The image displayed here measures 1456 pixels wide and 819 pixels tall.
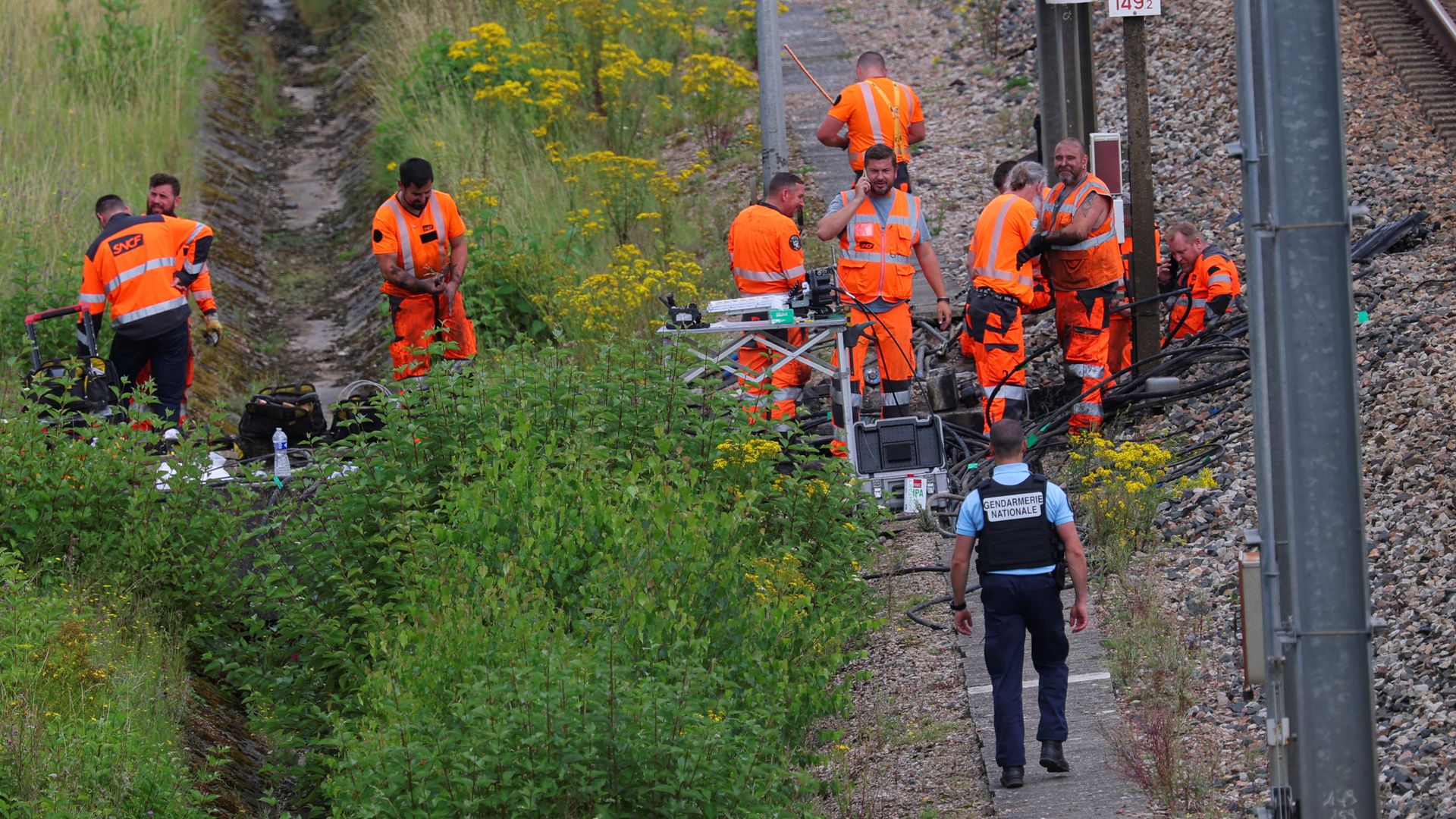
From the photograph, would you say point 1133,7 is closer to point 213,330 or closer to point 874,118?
point 874,118

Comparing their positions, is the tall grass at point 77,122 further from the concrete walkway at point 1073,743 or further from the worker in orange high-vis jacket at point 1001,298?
the concrete walkway at point 1073,743

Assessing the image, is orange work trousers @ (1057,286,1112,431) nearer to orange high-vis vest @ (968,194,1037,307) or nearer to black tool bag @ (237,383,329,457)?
orange high-vis vest @ (968,194,1037,307)

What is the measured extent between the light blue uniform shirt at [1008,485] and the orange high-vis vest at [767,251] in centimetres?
Result: 408

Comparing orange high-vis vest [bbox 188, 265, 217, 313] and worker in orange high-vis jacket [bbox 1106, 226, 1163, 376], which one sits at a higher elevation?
orange high-vis vest [bbox 188, 265, 217, 313]

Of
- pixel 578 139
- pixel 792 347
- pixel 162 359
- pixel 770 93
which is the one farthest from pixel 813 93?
pixel 162 359

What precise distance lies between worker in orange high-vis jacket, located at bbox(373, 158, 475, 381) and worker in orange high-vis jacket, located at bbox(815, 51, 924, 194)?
2.74 meters

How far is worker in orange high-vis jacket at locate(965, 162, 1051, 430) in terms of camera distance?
10.5 meters

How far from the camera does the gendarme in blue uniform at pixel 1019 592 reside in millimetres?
6816

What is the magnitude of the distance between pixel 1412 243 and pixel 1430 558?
176 inches

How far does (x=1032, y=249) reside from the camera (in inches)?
420

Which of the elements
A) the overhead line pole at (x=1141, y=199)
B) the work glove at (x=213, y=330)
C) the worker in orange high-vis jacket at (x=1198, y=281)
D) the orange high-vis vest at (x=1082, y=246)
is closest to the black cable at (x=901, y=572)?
the orange high-vis vest at (x=1082, y=246)

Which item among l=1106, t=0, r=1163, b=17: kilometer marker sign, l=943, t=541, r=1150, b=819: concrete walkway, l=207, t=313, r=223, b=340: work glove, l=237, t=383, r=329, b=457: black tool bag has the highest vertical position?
l=1106, t=0, r=1163, b=17: kilometer marker sign

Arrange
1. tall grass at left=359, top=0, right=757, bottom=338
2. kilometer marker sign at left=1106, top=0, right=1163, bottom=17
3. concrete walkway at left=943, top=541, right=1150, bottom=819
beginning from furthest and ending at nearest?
tall grass at left=359, top=0, right=757, bottom=338
kilometer marker sign at left=1106, top=0, right=1163, bottom=17
concrete walkway at left=943, top=541, right=1150, bottom=819

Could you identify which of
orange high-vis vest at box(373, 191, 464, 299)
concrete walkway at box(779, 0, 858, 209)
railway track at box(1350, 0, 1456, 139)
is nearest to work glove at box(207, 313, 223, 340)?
orange high-vis vest at box(373, 191, 464, 299)
